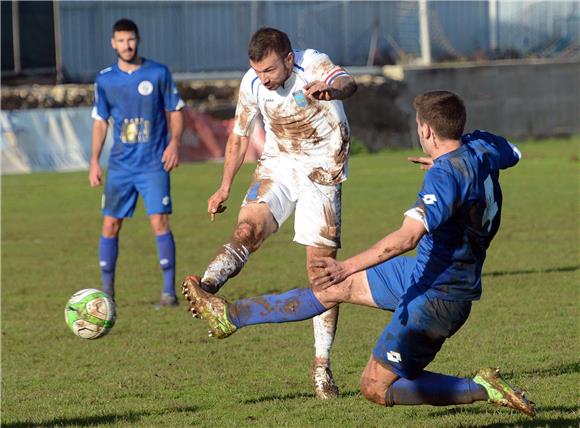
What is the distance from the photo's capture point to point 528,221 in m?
16.9

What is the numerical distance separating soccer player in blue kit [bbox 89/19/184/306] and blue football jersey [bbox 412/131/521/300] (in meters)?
5.25

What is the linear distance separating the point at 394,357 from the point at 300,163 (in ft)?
6.84

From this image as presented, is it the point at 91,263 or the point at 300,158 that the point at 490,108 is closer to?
the point at 91,263

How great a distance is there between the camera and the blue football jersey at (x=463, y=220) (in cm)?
558

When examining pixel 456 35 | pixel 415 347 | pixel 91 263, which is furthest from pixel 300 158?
pixel 456 35

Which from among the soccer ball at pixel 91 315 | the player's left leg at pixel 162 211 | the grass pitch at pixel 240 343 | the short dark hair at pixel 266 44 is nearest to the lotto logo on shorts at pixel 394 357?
the grass pitch at pixel 240 343

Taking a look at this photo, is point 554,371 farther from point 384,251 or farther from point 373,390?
point 384,251

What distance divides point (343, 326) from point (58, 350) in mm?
2295

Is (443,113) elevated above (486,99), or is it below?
above

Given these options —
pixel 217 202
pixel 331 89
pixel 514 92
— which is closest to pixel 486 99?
pixel 514 92

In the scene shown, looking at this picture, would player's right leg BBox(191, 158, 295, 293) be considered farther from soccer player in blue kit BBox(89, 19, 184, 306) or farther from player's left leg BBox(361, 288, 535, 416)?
soccer player in blue kit BBox(89, 19, 184, 306)

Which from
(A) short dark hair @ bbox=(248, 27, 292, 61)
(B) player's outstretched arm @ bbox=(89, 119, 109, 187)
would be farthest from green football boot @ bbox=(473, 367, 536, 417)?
(B) player's outstretched arm @ bbox=(89, 119, 109, 187)

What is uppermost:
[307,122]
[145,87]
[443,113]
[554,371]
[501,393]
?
[145,87]

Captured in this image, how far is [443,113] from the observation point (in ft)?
18.7
